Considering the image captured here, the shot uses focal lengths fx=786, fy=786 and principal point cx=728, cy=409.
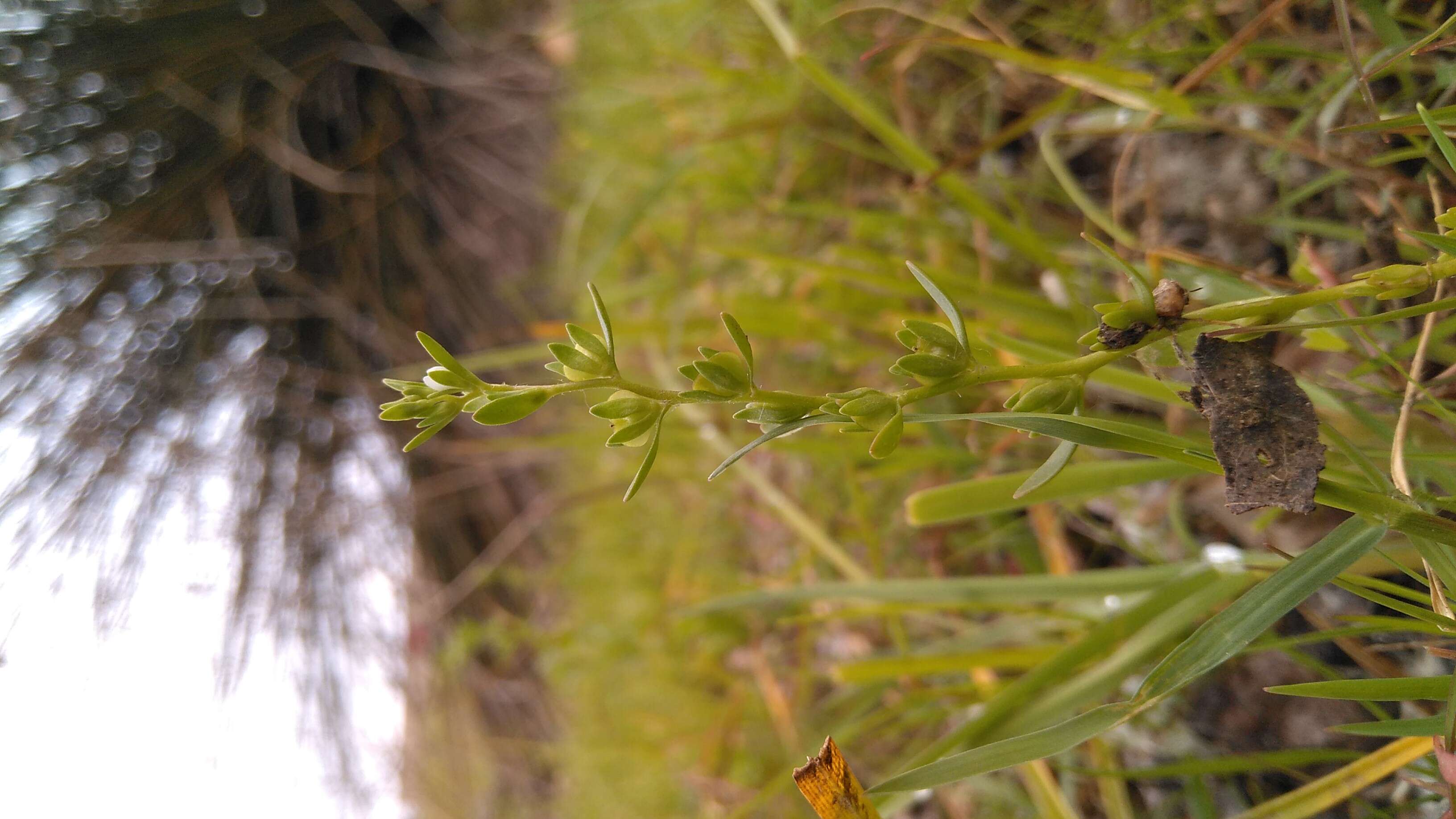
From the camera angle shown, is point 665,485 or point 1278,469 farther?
point 665,485

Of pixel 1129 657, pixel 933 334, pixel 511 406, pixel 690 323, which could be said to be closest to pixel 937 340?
pixel 933 334

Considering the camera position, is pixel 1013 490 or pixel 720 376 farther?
pixel 1013 490

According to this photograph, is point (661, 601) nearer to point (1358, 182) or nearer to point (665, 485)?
point (665, 485)

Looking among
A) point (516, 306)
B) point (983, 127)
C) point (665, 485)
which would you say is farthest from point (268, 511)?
point (983, 127)

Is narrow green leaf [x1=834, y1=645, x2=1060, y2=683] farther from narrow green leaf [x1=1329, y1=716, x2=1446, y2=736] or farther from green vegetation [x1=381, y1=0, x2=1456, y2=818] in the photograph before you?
narrow green leaf [x1=1329, y1=716, x2=1446, y2=736]

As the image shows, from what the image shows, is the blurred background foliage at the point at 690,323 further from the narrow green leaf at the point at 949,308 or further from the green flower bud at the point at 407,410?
the green flower bud at the point at 407,410

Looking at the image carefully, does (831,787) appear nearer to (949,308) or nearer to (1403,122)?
(949,308)

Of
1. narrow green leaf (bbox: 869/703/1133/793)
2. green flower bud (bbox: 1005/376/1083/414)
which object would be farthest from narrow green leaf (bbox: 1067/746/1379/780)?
green flower bud (bbox: 1005/376/1083/414)
